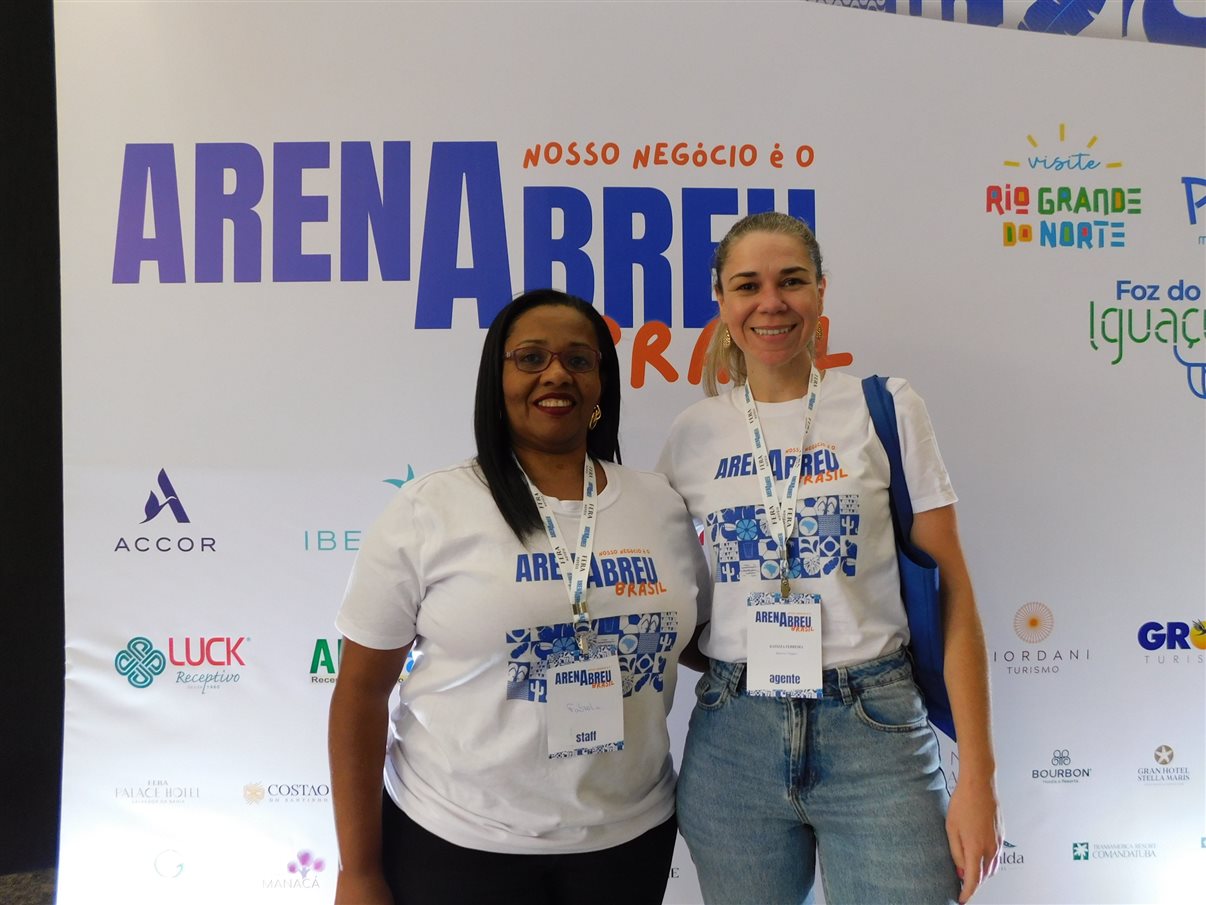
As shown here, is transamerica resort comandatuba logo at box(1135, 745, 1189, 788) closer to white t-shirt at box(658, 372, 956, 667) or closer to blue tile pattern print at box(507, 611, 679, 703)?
white t-shirt at box(658, 372, 956, 667)

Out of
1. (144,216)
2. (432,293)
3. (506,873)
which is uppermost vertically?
(144,216)

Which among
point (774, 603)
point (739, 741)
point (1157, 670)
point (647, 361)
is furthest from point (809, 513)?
point (1157, 670)

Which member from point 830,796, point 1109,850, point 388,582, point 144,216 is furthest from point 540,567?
point 1109,850

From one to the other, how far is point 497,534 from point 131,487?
5.19ft

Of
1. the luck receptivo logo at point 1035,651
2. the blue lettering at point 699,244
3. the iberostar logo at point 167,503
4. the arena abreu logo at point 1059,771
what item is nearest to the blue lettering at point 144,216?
the iberostar logo at point 167,503

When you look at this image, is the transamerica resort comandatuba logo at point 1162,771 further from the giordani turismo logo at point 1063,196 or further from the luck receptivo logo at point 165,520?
the luck receptivo logo at point 165,520

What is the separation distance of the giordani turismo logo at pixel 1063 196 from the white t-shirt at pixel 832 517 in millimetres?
1266

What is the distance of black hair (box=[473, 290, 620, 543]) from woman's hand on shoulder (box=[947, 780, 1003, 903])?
2.52 feet

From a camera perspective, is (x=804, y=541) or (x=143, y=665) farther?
(x=143, y=665)

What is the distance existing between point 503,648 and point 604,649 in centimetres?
15

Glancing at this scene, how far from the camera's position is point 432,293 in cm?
234

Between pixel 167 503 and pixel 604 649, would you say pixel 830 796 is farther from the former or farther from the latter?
pixel 167 503

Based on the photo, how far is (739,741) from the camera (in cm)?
132

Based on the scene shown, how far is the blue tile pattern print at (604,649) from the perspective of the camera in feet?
4.08
